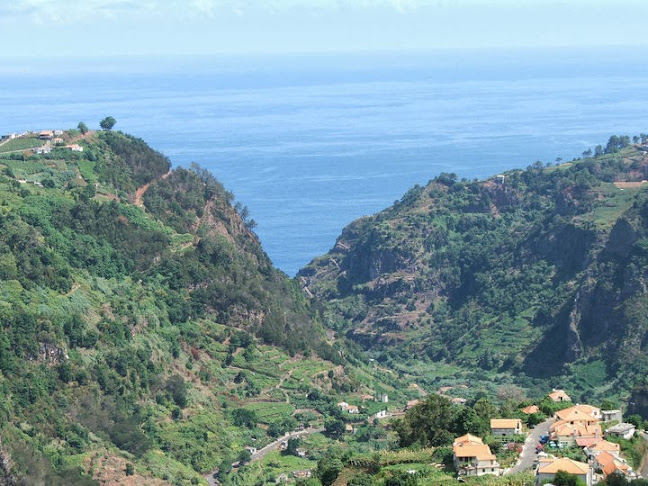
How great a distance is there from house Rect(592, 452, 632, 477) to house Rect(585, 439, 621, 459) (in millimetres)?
522

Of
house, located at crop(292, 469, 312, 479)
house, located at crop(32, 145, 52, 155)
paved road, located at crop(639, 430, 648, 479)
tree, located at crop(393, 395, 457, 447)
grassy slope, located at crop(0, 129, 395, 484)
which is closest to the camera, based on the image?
paved road, located at crop(639, 430, 648, 479)

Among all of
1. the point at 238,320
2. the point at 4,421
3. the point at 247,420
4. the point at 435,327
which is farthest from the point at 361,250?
the point at 4,421

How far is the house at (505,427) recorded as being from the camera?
186 ft

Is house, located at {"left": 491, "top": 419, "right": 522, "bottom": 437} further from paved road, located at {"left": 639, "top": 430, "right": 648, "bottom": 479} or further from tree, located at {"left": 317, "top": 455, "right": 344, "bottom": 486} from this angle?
tree, located at {"left": 317, "top": 455, "right": 344, "bottom": 486}

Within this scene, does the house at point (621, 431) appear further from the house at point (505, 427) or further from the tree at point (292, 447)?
the tree at point (292, 447)

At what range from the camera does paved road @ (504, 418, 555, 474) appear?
50.8 m

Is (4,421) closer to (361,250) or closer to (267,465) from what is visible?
(267,465)

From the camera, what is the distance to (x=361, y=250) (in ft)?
458

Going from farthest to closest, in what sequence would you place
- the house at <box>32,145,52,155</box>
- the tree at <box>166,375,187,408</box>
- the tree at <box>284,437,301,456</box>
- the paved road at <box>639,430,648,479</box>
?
the house at <box>32,145,52,155</box>, the tree at <box>166,375,187,408</box>, the tree at <box>284,437,301,456</box>, the paved road at <box>639,430,648,479</box>

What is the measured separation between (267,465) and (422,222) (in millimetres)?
62501

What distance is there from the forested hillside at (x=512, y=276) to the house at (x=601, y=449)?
45.9 metres

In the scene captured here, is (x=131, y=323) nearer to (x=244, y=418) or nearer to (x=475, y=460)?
(x=244, y=418)

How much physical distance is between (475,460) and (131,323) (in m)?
41.7

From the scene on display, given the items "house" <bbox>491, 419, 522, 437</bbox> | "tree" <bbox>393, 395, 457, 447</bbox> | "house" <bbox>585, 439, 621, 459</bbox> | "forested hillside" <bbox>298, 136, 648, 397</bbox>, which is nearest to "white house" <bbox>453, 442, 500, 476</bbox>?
"house" <bbox>585, 439, 621, 459</bbox>
